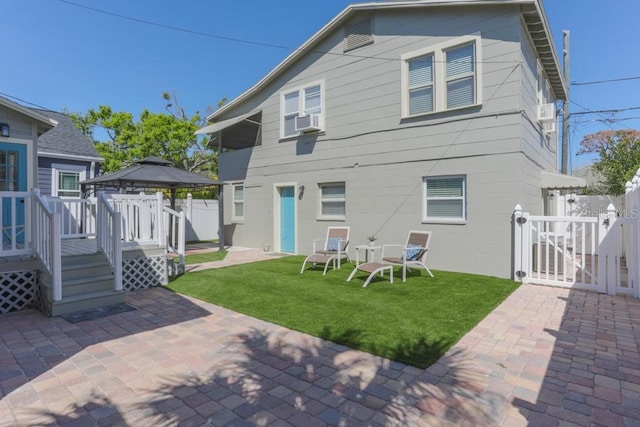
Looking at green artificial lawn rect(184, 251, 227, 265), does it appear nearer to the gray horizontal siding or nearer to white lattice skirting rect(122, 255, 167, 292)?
the gray horizontal siding

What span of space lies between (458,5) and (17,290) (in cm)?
1026

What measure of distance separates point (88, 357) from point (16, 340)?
133 centimetres

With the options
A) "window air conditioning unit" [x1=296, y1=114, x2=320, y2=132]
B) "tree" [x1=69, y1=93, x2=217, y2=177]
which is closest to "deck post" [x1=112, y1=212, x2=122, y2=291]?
"window air conditioning unit" [x1=296, y1=114, x2=320, y2=132]

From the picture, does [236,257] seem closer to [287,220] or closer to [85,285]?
[287,220]

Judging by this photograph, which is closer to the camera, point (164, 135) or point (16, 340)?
point (16, 340)

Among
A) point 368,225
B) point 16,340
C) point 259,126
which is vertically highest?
point 259,126

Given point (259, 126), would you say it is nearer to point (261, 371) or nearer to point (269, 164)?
point (269, 164)

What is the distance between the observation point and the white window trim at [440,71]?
792 cm

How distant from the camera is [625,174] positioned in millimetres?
15570

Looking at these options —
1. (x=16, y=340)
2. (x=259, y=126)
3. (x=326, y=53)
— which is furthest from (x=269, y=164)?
(x=16, y=340)

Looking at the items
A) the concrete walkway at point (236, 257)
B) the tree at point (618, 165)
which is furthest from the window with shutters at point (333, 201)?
the tree at point (618, 165)

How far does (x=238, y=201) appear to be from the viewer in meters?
13.7

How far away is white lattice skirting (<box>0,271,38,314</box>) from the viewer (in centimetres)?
550

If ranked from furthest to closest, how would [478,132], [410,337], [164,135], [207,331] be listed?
1. [164,135]
2. [478,132]
3. [207,331]
4. [410,337]
